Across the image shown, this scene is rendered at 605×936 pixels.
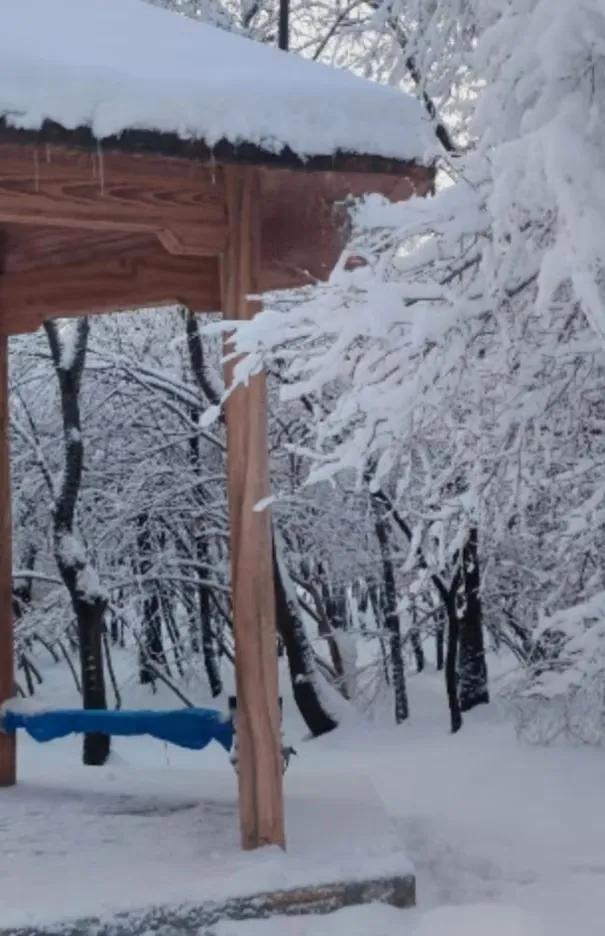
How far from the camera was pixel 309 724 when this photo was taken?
12.6 m

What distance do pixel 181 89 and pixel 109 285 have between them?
203 cm

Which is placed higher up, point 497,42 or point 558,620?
point 497,42

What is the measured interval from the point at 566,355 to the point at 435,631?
11.4 metres

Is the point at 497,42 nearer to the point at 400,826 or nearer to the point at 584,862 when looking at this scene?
the point at 584,862

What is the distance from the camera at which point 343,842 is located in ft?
15.1

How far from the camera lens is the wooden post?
5.99 m

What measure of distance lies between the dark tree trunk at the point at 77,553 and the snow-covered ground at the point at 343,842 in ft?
14.3

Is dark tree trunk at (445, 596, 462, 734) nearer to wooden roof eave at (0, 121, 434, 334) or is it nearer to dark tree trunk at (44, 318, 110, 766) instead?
dark tree trunk at (44, 318, 110, 766)

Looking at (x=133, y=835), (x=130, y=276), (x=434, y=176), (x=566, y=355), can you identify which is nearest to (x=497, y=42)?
(x=566, y=355)

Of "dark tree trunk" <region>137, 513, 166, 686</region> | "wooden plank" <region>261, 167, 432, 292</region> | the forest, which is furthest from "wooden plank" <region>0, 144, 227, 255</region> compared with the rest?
"dark tree trunk" <region>137, 513, 166, 686</region>

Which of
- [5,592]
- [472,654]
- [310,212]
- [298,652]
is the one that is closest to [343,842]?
[5,592]

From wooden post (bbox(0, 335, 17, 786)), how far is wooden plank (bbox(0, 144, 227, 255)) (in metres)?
2.10

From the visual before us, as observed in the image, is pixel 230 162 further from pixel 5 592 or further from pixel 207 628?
pixel 207 628

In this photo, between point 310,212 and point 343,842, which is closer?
point 343,842
